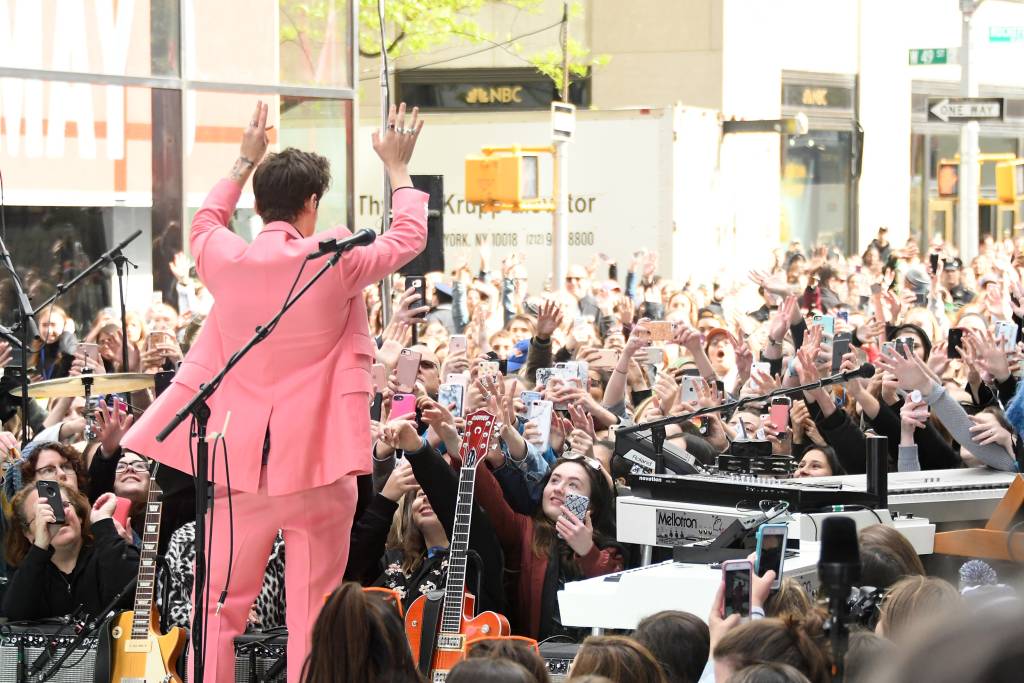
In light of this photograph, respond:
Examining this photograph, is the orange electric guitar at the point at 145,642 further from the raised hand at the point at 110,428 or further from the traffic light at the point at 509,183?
the traffic light at the point at 509,183

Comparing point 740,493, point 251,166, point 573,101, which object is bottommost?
point 740,493

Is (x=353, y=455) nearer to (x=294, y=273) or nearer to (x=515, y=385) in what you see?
(x=294, y=273)

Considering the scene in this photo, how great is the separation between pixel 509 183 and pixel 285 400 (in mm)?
13528

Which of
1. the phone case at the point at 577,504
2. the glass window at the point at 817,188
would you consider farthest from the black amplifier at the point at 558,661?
the glass window at the point at 817,188

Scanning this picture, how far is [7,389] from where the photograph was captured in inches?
356

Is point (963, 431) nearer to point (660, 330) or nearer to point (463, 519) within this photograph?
point (463, 519)

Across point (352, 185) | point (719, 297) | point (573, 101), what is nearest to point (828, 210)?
point (573, 101)

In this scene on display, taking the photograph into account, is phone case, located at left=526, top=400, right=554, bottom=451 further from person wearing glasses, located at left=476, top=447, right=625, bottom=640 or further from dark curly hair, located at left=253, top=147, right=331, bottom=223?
dark curly hair, located at left=253, top=147, right=331, bottom=223

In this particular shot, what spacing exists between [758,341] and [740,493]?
6481mm

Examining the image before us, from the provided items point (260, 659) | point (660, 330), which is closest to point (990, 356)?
point (660, 330)

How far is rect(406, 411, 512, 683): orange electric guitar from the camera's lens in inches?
225

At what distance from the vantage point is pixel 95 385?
7254mm

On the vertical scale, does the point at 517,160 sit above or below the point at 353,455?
above

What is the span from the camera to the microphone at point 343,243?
4.82 meters
